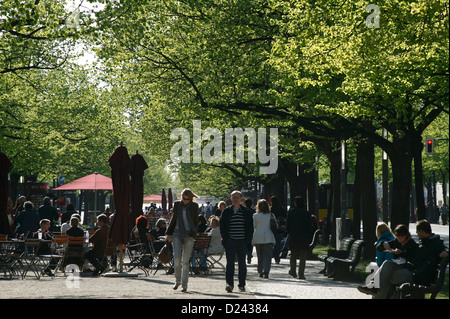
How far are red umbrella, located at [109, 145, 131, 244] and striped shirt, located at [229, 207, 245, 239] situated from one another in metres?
4.84

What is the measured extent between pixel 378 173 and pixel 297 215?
51099mm

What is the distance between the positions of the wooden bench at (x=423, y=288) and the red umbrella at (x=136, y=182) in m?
12.7

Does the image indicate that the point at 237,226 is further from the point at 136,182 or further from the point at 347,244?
the point at 136,182

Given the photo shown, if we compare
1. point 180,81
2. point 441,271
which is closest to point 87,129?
point 180,81

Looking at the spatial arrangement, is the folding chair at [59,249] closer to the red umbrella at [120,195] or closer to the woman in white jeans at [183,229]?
the red umbrella at [120,195]

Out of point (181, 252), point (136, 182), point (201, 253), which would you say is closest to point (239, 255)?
point (181, 252)

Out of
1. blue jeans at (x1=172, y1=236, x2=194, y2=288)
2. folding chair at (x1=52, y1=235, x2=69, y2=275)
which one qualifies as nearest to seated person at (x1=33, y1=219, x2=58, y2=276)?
folding chair at (x1=52, y1=235, x2=69, y2=275)

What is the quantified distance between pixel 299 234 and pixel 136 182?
21.3ft

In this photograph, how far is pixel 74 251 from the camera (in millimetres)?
18922

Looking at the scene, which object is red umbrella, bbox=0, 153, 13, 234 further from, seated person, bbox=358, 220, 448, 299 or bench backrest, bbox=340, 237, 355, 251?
seated person, bbox=358, 220, 448, 299

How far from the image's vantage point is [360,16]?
1645 cm

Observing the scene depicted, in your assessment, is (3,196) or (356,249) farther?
(3,196)

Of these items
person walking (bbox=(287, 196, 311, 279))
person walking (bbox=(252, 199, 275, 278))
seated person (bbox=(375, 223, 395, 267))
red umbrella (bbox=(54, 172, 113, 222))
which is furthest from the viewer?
red umbrella (bbox=(54, 172, 113, 222))

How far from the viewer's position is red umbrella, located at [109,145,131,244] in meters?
18.7
